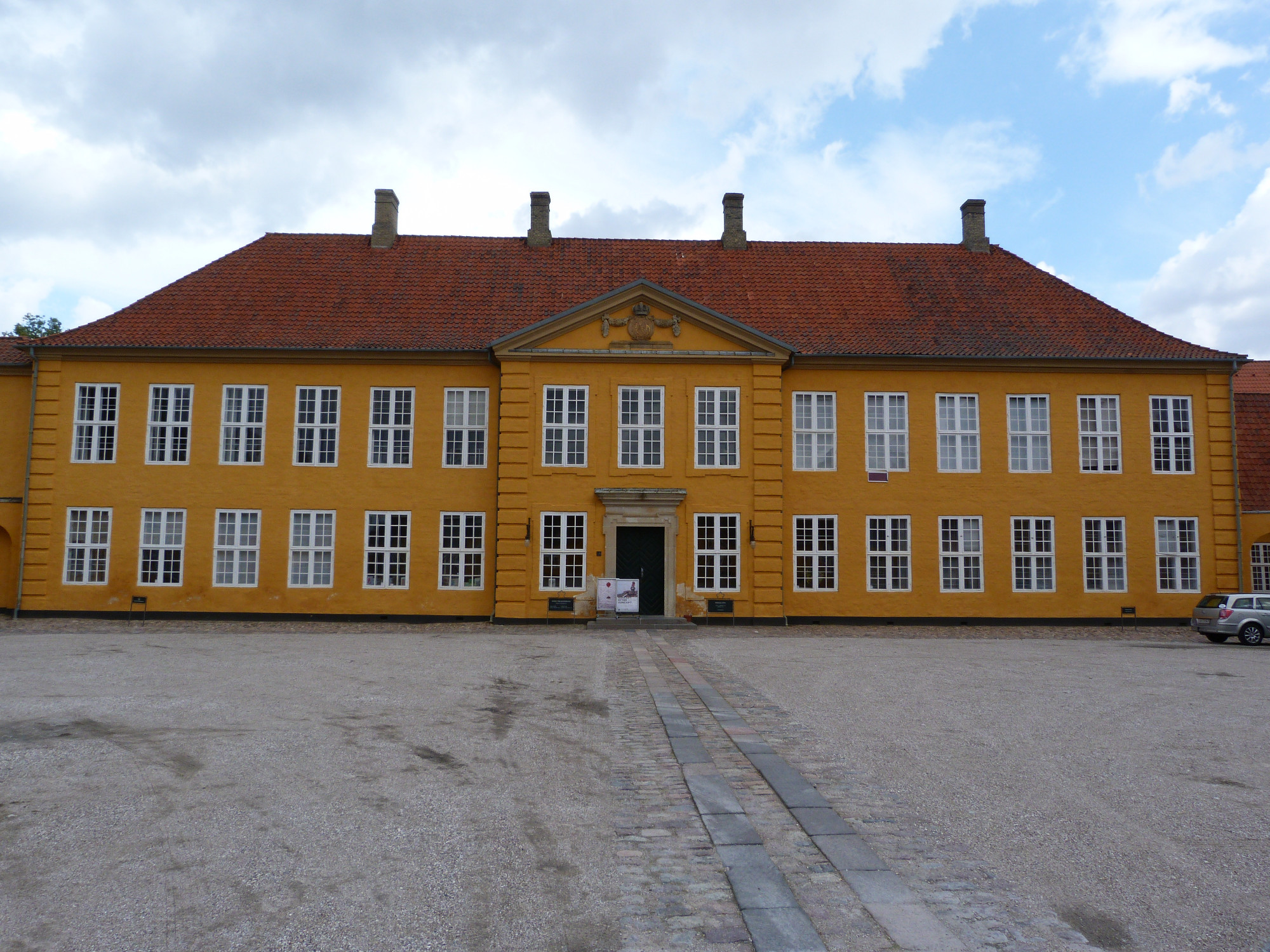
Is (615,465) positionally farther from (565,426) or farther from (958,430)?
(958,430)

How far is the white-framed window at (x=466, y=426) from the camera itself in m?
24.2

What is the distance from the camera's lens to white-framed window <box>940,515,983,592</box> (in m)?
24.2

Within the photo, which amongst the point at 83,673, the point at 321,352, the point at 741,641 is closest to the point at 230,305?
the point at 321,352

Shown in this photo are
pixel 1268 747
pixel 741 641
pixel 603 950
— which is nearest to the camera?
pixel 603 950

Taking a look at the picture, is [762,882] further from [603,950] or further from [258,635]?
[258,635]

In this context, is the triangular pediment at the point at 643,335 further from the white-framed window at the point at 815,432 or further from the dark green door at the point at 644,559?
the dark green door at the point at 644,559

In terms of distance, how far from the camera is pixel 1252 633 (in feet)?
68.8

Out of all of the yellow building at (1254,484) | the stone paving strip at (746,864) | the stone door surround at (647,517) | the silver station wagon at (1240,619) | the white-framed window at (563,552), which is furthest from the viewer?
the yellow building at (1254,484)

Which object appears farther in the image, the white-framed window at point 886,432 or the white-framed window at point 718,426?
the white-framed window at point 886,432

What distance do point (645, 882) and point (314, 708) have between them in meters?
6.55

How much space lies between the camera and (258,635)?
1964cm

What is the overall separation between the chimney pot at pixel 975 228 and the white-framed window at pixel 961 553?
10.0 metres

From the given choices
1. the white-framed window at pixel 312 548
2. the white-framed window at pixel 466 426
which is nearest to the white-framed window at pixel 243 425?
the white-framed window at pixel 312 548

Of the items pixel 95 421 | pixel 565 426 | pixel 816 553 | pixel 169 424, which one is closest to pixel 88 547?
pixel 95 421
